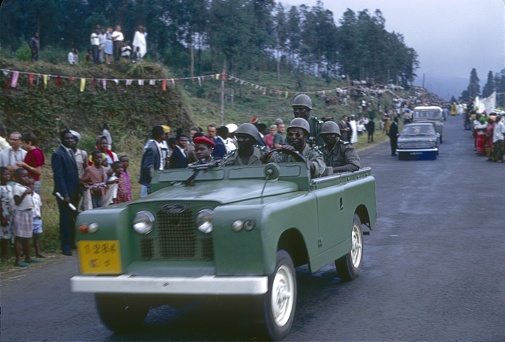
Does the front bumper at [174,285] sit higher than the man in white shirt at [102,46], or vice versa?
the man in white shirt at [102,46]

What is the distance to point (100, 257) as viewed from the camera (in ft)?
19.4

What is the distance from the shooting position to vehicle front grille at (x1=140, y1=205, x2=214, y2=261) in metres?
5.84

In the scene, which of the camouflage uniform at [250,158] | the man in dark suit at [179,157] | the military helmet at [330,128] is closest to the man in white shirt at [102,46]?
the man in dark suit at [179,157]

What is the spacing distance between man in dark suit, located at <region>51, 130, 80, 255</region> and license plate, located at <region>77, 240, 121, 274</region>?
442 cm

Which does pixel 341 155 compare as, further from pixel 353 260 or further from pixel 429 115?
pixel 429 115

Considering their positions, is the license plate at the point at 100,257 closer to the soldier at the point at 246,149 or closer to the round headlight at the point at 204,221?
the round headlight at the point at 204,221

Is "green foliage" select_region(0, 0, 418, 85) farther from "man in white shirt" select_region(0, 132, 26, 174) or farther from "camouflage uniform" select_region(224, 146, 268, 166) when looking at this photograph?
"camouflage uniform" select_region(224, 146, 268, 166)

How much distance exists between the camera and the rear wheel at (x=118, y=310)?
20.2ft

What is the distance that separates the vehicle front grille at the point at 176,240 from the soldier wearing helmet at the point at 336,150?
340cm

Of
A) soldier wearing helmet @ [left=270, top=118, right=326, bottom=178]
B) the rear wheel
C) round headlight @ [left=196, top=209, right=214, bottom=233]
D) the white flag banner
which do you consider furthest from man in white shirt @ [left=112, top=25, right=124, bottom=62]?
the white flag banner

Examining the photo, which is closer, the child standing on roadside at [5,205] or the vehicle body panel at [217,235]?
the vehicle body panel at [217,235]

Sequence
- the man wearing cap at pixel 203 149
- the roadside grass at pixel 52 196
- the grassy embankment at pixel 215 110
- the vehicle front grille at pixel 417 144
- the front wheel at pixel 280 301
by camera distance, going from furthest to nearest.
Result: the vehicle front grille at pixel 417 144
the grassy embankment at pixel 215 110
the roadside grass at pixel 52 196
the man wearing cap at pixel 203 149
the front wheel at pixel 280 301

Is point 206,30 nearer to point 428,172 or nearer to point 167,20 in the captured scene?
point 167,20

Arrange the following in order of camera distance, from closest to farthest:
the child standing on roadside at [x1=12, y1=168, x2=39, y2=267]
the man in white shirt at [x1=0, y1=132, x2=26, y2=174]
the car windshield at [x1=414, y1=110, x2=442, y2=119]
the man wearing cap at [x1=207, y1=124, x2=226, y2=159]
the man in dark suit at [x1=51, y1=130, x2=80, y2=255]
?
the child standing on roadside at [x1=12, y1=168, x2=39, y2=267] < the man in dark suit at [x1=51, y1=130, x2=80, y2=255] < the man in white shirt at [x1=0, y1=132, x2=26, y2=174] < the man wearing cap at [x1=207, y1=124, x2=226, y2=159] < the car windshield at [x1=414, y1=110, x2=442, y2=119]
